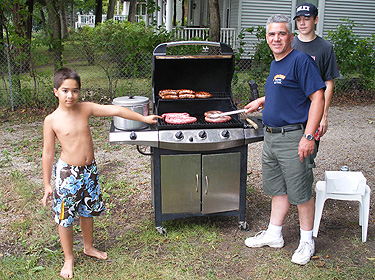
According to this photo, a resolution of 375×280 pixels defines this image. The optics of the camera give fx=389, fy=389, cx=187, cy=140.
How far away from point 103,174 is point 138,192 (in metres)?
0.73

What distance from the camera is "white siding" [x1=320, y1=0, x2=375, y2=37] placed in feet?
47.6

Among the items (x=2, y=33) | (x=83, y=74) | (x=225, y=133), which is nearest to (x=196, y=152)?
(x=225, y=133)

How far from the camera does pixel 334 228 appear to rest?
12.2 ft

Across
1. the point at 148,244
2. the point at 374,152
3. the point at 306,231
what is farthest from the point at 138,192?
the point at 374,152

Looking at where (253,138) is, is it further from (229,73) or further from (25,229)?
A: (25,229)

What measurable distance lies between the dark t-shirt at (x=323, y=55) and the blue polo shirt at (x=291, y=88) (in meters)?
0.58

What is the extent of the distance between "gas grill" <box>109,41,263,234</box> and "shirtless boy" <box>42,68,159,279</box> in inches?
13.0

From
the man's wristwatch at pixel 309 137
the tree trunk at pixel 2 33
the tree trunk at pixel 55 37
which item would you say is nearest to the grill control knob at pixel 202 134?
the man's wristwatch at pixel 309 137

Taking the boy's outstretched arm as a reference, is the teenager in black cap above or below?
above

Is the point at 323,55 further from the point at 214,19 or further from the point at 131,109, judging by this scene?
the point at 214,19

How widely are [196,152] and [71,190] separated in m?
1.07

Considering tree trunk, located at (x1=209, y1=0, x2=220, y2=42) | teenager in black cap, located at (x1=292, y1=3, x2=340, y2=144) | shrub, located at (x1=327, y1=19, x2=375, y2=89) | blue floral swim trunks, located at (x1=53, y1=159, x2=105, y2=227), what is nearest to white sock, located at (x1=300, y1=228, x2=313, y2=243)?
teenager in black cap, located at (x1=292, y1=3, x2=340, y2=144)

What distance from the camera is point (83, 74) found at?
8016mm

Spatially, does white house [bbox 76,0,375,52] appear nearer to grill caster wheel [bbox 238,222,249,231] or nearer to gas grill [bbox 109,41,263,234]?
gas grill [bbox 109,41,263,234]
